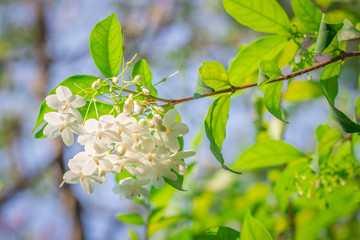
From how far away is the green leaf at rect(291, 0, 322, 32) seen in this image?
0.66 m

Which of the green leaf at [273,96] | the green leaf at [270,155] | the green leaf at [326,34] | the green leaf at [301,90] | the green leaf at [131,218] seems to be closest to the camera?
the green leaf at [326,34]

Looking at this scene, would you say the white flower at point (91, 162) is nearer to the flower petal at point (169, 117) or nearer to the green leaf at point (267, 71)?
the flower petal at point (169, 117)

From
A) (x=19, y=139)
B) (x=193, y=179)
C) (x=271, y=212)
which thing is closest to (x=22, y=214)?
(x=19, y=139)

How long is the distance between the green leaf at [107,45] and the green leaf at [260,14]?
0.69 ft

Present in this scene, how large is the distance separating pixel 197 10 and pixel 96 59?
174 inches

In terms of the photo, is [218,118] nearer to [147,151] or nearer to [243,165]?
[147,151]

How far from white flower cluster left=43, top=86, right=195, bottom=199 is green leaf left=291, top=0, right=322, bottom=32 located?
1.03 feet

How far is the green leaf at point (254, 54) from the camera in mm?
730

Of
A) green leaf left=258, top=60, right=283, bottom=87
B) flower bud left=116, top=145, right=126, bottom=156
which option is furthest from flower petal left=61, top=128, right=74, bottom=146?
green leaf left=258, top=60, right=283, bottom=87

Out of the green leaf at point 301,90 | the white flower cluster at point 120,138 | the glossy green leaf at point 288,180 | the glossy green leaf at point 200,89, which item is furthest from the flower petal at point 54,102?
the green leaf at point 301,90

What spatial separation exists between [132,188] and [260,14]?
0.42 metres

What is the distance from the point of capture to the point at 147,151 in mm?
604

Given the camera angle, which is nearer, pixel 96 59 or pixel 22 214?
pixel 96 59

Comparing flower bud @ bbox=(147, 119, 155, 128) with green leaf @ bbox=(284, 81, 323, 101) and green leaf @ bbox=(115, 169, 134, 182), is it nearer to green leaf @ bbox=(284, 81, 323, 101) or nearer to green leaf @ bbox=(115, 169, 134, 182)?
green leaf @ bbox=(115, 169, 134, 182)
